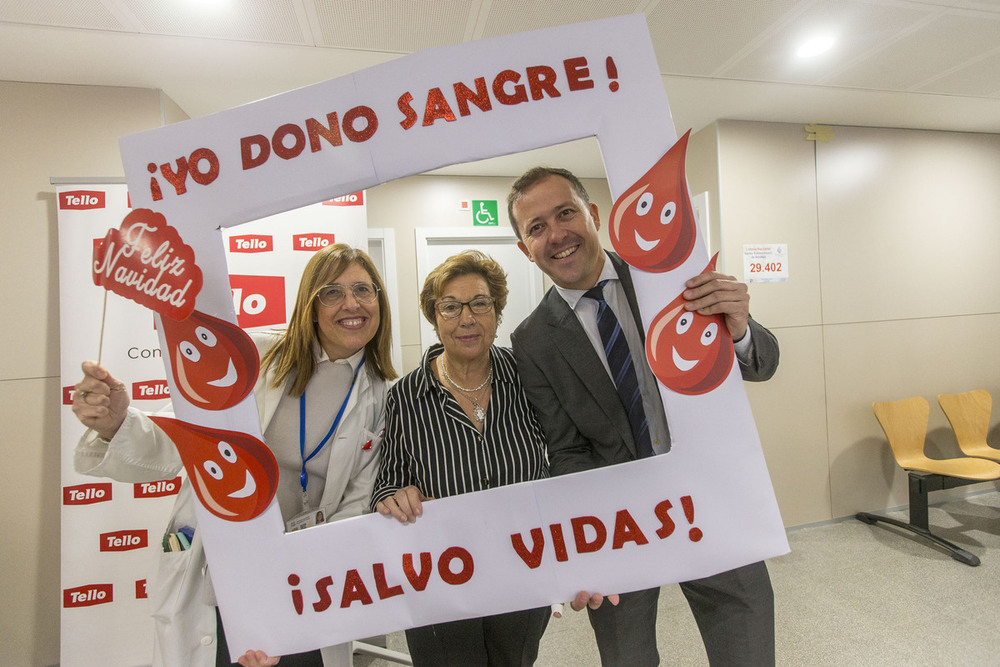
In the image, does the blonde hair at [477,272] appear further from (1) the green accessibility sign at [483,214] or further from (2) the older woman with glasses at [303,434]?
(1) the green accessibility sign at [483,214]

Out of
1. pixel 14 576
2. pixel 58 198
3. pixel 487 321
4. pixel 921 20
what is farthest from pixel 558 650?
pixel 921 20

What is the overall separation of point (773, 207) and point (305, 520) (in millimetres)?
3847

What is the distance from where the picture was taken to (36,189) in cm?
258

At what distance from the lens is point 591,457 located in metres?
1.25

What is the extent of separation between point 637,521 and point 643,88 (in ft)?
2.78

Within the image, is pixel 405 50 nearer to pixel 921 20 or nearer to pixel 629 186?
pixel 629 186

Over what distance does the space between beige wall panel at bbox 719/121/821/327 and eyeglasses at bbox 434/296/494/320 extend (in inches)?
114

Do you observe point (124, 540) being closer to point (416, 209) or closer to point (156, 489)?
point (156, 489)

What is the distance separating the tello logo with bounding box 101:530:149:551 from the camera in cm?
250

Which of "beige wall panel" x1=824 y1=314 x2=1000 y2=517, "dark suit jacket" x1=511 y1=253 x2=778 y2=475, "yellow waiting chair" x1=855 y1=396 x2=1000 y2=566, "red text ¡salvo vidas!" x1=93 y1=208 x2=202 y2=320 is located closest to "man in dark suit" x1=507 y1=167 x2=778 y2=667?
"dark suit jacket" x1=511 y1=253 x2=778 y2=475

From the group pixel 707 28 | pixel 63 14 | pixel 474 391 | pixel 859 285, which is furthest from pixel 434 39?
pixel 859 285

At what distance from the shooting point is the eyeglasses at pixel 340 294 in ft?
4.08

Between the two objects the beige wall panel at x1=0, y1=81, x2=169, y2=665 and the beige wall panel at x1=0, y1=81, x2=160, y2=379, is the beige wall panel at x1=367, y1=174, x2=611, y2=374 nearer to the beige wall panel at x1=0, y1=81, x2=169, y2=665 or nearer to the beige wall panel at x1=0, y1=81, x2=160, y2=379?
the beige wall panel at x1=0, y1=81, x2=160, y2=379

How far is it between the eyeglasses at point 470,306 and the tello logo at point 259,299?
5.40 ft
